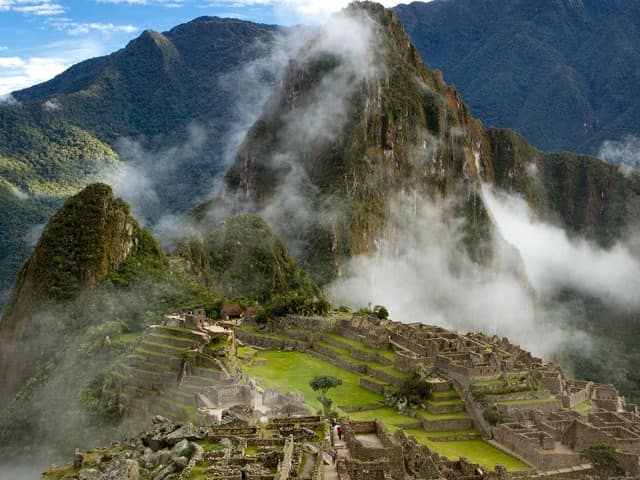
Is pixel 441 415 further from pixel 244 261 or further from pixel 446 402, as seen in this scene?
pixel 244 261

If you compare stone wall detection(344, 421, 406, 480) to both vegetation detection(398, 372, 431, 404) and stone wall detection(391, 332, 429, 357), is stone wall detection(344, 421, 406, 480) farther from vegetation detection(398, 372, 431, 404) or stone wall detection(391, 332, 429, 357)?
stone wall detection(391, 332, 429, 357)

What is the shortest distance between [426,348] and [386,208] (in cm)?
9759

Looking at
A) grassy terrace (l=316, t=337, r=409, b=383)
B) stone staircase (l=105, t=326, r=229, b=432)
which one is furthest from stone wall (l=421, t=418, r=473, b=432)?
stone staircase (l=105, t=326, r=229, b=432)

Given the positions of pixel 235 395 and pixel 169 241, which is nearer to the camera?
pixel 235 395

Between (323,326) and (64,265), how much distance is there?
2853 centimetres

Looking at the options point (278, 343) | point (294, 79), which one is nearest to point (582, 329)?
point (294, 79)

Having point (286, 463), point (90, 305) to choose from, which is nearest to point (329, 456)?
point (286, 463)

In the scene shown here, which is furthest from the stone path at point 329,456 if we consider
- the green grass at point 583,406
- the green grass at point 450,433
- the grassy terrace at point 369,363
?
the green grass at point 583,406

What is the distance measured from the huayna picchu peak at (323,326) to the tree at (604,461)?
116 millimetres

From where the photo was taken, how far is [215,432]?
2459cm

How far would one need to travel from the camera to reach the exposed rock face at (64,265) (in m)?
75.6

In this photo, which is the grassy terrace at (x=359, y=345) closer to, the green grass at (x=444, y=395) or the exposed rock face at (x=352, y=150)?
the green grass at (x=444, y=395)

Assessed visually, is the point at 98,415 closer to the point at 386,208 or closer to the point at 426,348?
the point at 426,348

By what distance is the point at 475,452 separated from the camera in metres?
44.7
